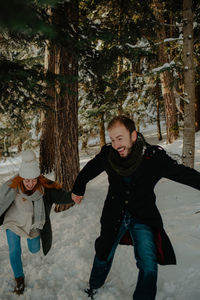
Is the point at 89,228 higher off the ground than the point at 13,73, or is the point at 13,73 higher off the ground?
the point at 13,73

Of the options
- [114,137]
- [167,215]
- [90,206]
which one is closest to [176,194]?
[167,215]

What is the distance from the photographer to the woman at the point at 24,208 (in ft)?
9.82

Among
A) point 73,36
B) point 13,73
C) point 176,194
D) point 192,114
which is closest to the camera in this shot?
point 13,73

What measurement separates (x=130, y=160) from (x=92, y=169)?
26.5 inches

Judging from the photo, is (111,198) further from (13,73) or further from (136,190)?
(13,73)

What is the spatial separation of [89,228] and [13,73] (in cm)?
330

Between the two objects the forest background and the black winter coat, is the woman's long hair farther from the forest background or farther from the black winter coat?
the forest background

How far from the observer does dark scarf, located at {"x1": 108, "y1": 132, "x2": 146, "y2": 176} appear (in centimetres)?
246

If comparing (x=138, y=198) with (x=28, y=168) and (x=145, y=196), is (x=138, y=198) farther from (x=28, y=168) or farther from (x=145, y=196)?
(x=28, y=168)

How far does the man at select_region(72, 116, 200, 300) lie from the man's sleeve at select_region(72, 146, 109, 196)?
15 centimetres

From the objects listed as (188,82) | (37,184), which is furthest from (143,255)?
(188,82)

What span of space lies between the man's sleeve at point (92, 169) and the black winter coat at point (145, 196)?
6.1 inches

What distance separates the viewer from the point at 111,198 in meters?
2.75

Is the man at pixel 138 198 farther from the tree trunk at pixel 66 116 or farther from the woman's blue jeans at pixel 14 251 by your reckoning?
the tree trunk at pixel 66 116
